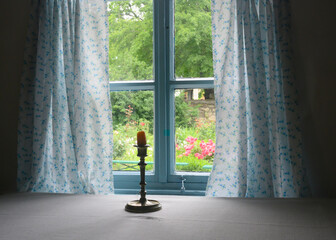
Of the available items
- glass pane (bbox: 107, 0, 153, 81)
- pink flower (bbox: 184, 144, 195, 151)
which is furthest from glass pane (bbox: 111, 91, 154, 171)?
pink flower (bbox: 184, 144, 195, 151)

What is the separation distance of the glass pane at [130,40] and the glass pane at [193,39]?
21 cm

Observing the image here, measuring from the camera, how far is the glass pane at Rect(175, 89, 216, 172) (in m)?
2.58

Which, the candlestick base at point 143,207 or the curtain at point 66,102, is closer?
the candlestick base at point 143,207

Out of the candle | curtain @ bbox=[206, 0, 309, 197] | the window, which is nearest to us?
the candle

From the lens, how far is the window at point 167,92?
2.57 metres

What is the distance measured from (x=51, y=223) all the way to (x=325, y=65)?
5.82 feet

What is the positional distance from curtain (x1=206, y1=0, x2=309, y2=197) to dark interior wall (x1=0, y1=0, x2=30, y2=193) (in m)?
1.39

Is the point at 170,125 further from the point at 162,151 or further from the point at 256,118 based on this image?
the point at 256,118

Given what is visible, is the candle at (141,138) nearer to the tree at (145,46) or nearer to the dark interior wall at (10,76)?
the tree at (145,46)

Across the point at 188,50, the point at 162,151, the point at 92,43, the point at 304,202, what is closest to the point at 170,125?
the point at 162,151

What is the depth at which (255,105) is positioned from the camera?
221cm

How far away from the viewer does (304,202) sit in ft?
6.28

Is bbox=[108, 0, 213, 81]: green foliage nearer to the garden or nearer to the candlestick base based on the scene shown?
the garden

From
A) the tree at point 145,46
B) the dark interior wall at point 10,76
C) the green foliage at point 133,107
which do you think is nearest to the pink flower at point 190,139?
the tree at point 145,46
